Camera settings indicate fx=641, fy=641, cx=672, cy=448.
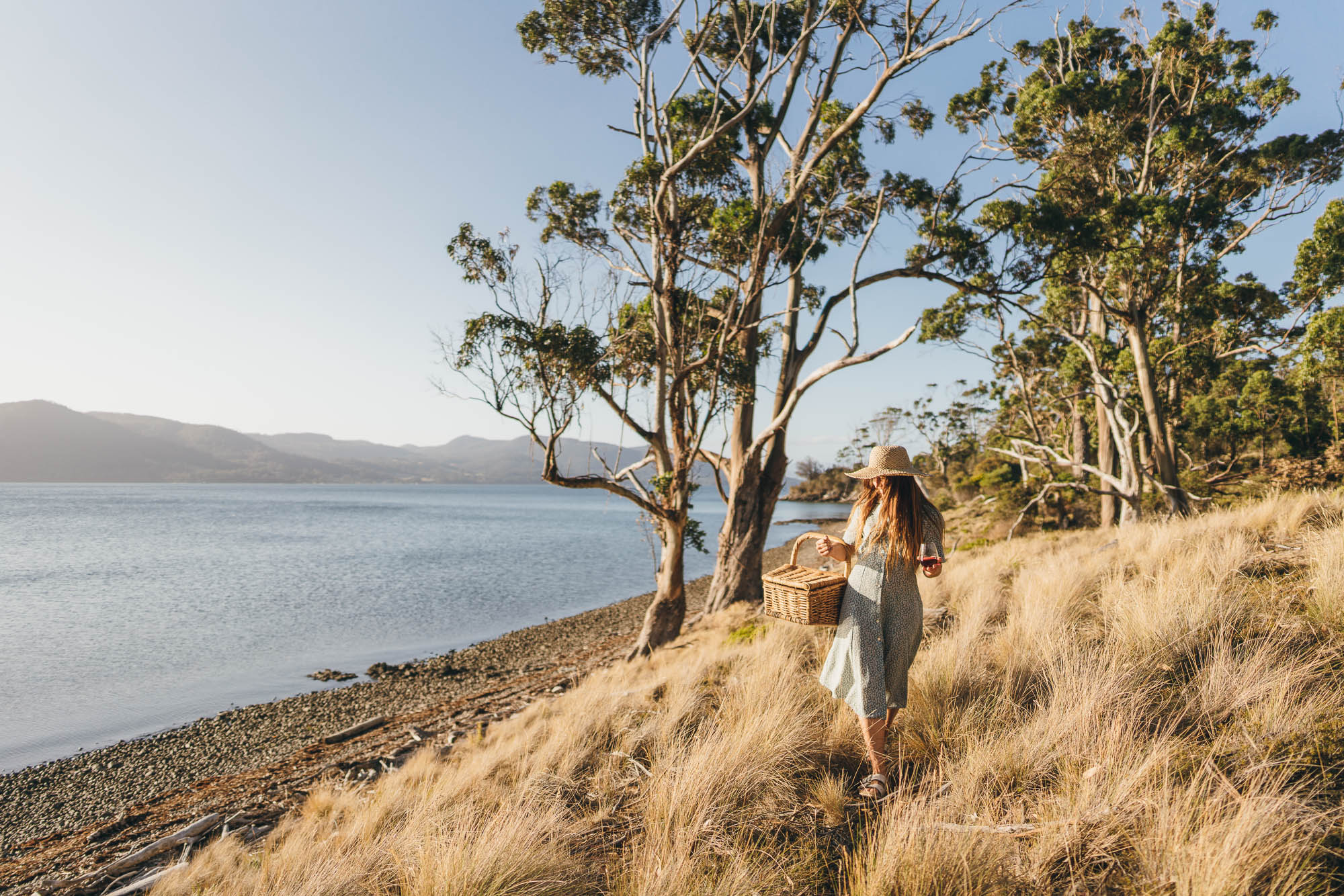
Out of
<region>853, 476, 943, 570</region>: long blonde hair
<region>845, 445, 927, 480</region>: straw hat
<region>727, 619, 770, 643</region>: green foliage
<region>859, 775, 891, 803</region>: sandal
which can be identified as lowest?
<region>727, 619, 770, 643</region>: green foliage

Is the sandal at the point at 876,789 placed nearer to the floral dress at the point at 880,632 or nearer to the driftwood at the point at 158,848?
the floral dress at the point at 880,632

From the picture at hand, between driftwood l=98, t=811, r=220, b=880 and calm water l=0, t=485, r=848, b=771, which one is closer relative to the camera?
driftwood l=98, t=811, r=220, b=880

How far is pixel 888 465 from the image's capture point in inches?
131

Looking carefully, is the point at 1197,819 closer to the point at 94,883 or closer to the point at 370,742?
the point at 94,883

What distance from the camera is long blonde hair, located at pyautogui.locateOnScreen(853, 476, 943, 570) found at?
324 centimetres

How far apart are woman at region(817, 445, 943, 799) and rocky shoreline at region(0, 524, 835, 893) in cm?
616

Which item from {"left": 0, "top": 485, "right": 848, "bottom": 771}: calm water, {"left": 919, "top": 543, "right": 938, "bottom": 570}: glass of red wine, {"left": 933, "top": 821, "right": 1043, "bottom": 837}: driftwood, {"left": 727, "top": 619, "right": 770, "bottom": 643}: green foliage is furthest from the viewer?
{"left": 0, "top": 485, "right": 848, "bottom": 771}: calm water

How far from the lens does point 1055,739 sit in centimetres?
316

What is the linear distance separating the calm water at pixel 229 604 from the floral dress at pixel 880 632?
41.7 feet

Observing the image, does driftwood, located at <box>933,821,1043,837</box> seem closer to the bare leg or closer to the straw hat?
the bare leg

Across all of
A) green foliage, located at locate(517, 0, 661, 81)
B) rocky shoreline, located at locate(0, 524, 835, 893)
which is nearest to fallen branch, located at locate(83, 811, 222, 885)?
rocky shoreline, located at locate(0, 524, 835, 893)

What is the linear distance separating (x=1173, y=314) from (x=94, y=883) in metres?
19.4

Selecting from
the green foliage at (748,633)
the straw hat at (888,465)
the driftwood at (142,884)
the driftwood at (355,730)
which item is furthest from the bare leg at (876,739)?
the driftwood at (355,730)

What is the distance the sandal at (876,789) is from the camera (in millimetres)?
3184
